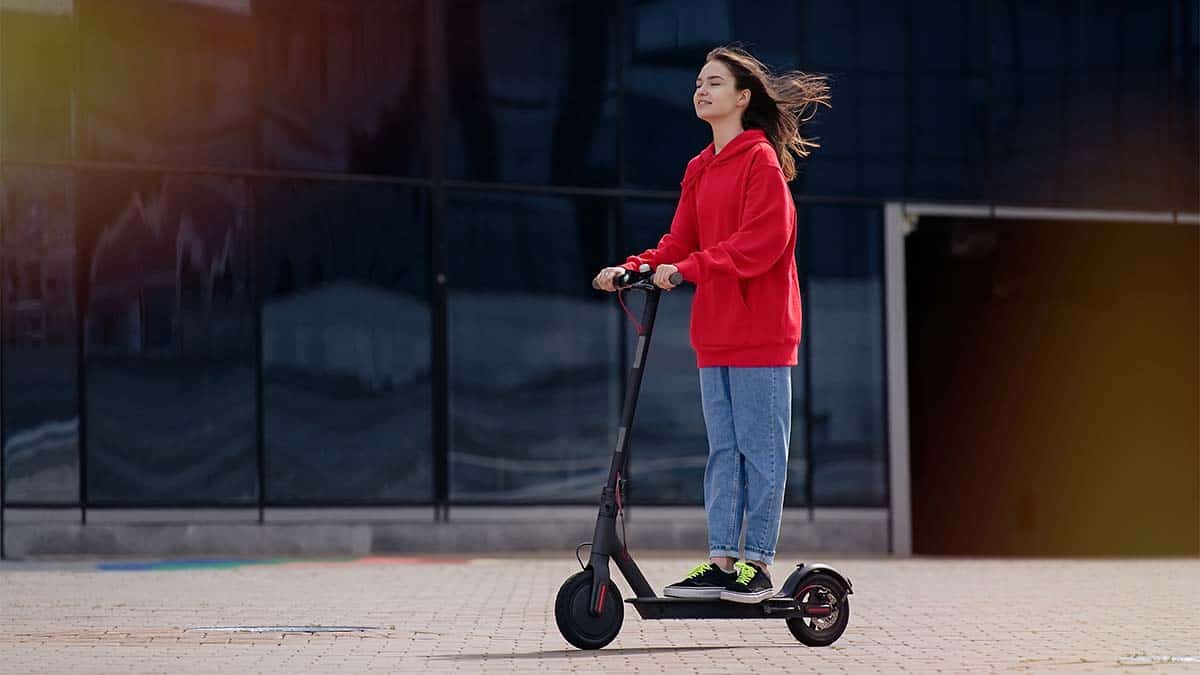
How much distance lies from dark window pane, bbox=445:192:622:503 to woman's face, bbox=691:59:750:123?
26.0ft

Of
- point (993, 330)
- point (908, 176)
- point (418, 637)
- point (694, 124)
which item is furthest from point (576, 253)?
point (418, 637)

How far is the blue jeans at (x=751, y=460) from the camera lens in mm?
6836

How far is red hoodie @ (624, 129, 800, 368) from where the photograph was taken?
6797 millimetres

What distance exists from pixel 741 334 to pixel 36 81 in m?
8.57

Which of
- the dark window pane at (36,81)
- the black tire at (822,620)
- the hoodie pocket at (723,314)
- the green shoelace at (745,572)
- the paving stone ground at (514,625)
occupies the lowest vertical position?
the paving stone ground at (514,625)

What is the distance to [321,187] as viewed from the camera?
14.6 meters

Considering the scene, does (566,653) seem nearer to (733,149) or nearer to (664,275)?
(664,275)

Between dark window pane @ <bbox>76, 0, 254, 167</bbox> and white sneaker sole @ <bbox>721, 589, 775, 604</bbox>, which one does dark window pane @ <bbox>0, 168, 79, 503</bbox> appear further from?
white sneaker sole @ <bbox>721, 589, 775, 604</bbox>

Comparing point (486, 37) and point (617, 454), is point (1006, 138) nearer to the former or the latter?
point (486, 37)

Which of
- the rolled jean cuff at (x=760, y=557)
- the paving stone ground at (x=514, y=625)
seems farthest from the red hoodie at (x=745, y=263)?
the paving stone ground at (x=514, y=625)

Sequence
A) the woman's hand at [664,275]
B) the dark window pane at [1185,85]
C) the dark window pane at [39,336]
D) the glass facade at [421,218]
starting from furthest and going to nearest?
the dark window pane at [1185,85] < the glass facade at [421,218] < the dark window pane at [39,336] < the woman's hand at [664,275]

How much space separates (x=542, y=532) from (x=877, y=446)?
9.99 ft

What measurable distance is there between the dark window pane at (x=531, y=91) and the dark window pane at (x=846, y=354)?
6.41 feet

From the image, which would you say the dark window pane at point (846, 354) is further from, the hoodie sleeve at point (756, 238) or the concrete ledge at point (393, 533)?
the hoodie sleeve at point (756, 238)
